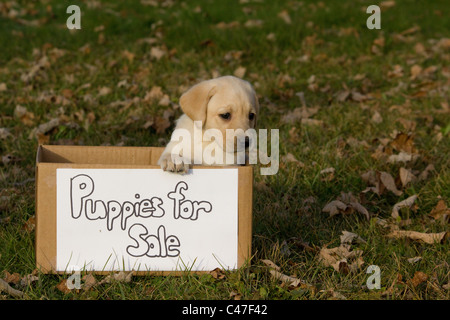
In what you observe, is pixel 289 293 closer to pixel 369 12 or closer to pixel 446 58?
pixel 446 58

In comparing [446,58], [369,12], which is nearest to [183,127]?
[446,58]

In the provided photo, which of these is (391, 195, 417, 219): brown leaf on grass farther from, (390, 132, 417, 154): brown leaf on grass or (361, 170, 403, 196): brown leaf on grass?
(390, 132, 417, 154): brown leaf on grass

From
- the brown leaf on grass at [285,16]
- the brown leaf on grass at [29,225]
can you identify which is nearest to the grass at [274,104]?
the brown leaf on grass at [29,225]

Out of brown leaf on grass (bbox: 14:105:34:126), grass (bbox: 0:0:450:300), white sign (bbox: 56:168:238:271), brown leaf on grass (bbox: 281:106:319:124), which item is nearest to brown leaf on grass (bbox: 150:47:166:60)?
grass (bbox: 0:0:450:300)

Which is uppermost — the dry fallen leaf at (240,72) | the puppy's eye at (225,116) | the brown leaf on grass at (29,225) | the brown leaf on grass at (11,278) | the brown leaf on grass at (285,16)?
the brown leaf on grass at (285,16)

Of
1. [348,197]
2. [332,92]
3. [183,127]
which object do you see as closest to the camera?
[183,127]

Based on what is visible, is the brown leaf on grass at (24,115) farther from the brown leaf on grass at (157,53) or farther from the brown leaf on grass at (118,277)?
the brown leaf on grass at (118,277)

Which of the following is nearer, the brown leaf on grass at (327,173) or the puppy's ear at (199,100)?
the puppy's ear at (199,100)
